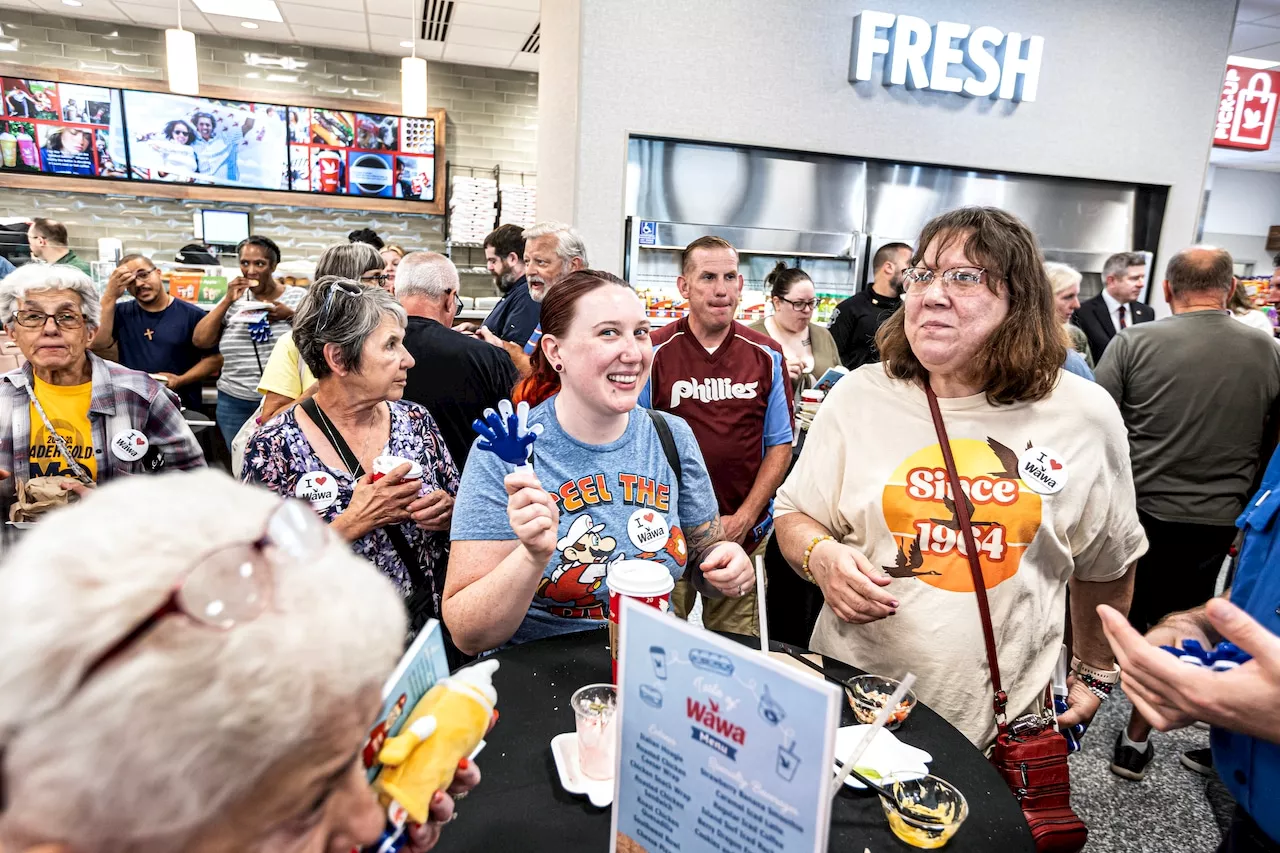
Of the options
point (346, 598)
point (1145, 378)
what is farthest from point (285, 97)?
point (346, 598)

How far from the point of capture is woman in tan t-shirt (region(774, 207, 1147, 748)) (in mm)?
1627

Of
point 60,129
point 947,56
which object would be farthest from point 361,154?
point 947,56

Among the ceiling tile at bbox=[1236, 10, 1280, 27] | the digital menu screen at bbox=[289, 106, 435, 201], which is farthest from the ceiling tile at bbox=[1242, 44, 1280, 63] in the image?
the digital menu screen at bbox=[289, 106, 435, 201]

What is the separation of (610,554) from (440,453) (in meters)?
0.97

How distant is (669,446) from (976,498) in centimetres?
77

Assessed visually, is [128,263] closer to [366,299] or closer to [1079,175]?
[366,299]

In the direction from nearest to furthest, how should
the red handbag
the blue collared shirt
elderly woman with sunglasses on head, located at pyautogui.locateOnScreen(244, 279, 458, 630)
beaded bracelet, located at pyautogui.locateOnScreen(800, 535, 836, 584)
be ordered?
the blue collared shirt < the red handbag < beaded bracelet, located at pyautogui.locateOnScreen(800, 535, 836, 584) < elderly woman with sunglasses on head, located at pyautogui.locateOnScreen(244, 279, 458, 630)

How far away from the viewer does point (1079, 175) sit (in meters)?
5.84

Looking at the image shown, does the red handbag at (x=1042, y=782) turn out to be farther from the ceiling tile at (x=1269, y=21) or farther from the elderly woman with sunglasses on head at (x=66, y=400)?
the ceiling tile at (x=1269, y=21)

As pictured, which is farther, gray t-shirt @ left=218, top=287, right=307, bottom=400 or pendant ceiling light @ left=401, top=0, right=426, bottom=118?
pendant ceiling light @ left=401, top=0, right=426, bottom=118

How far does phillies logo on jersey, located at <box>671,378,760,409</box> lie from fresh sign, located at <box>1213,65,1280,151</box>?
21.3 feet

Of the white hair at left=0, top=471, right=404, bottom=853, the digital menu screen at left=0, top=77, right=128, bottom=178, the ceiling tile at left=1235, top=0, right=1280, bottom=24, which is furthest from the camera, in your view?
the digital menu screen at left=0, top=77, right=128, bottom=178

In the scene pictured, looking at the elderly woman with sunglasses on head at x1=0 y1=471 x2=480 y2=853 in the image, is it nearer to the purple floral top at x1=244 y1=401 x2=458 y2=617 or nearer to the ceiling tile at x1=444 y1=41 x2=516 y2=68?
the purple floral top at x1=244 y1=401 x2=458 y2=617

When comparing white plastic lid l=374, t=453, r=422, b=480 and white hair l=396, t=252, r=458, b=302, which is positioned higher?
white hair l=396, t=252, r=458, b=302
